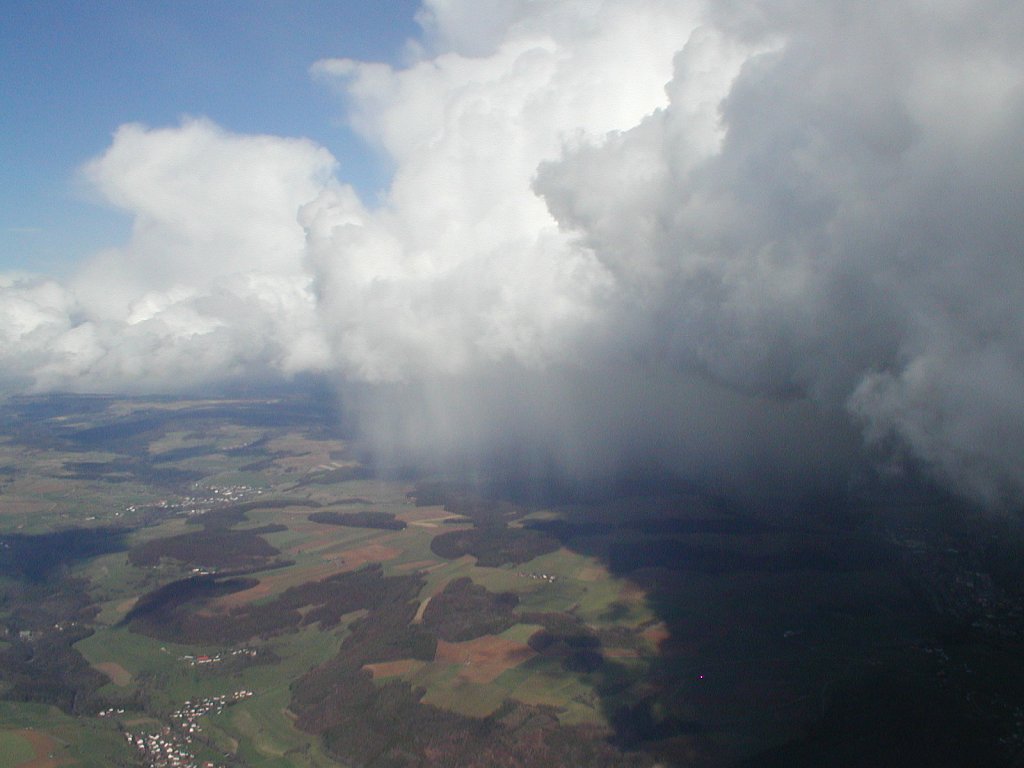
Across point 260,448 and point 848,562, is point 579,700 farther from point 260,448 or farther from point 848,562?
point 260,448

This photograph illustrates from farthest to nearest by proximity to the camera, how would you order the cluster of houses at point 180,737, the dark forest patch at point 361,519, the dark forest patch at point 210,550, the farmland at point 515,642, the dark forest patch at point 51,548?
the dark forest patch at point 361,519 < the dark forest patch at point 51,548 < the dark forest patch at point 210,550 < the cluster of houses at point 180,737 < the farmland at point 515,642

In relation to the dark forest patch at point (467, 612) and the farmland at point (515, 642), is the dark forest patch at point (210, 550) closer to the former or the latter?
the farmland at point (515, 642)

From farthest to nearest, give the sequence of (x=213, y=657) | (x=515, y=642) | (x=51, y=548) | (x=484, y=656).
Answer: (x=51, y=548) < (x=213, y=657) < (x=515, y=642) < (x=484, y=656)

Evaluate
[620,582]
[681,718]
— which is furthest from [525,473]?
[681,718]

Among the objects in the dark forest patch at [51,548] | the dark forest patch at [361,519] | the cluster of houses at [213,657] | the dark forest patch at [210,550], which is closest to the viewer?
the cluster of houses at [213,657]

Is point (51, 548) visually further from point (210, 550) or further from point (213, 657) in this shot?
point (213, 657)

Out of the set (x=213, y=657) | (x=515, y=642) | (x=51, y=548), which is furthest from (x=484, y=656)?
(x=51, y=548)

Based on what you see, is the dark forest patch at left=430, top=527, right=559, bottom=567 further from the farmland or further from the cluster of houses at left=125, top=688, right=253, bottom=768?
the cluster of houses at left=125, top=688, right=253, bottom=768

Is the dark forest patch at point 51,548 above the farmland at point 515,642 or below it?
below

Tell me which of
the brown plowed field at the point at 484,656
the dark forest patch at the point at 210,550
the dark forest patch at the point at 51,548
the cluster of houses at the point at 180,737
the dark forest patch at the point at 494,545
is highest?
the dark forest patch at the point at 494,545

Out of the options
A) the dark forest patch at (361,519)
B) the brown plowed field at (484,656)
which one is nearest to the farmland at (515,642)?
the brown plowed field at (484,656)

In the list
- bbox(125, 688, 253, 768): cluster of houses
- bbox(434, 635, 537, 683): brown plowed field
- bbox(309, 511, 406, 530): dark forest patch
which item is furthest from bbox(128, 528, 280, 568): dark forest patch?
bbox(434, 635, 537, 683): brown plowed field
